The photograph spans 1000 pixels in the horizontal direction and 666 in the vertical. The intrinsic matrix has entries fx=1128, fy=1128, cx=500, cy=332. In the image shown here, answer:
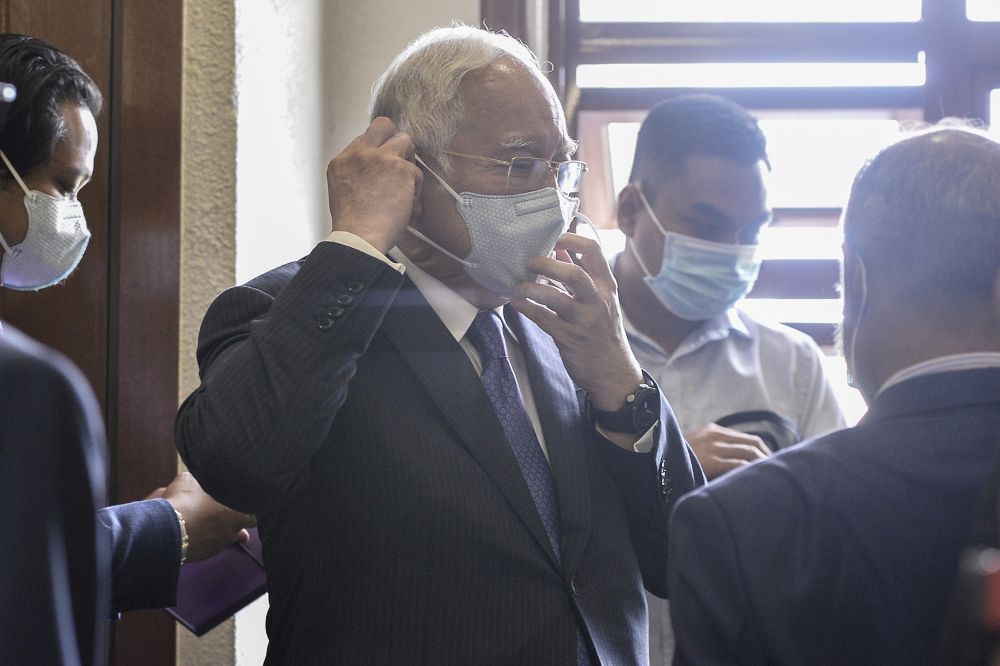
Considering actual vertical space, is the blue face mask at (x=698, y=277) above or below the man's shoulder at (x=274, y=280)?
below

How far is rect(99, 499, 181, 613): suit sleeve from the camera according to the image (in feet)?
5.20

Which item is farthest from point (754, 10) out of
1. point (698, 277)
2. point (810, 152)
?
point (698, 277)

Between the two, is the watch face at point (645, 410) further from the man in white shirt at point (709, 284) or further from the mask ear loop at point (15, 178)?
the mask ear loop at point (15, 178)

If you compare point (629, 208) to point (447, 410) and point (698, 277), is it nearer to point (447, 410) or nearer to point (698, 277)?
point (698, 277)

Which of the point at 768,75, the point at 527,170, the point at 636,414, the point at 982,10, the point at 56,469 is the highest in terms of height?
the point at 982,10

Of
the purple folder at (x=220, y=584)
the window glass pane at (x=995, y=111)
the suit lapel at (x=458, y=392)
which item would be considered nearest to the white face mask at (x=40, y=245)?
the purple folder at (x=220, y=584)

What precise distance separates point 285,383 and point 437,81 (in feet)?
1.86

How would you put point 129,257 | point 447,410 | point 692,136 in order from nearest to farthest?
1. point 447,410
2. point 129,257
3. point 692,136

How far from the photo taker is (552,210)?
163cm

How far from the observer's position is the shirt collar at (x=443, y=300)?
5.27 ft

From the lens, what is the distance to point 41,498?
2.54 ft

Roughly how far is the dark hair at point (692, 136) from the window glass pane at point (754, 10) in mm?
636

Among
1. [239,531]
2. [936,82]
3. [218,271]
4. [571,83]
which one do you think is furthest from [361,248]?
[936,82]

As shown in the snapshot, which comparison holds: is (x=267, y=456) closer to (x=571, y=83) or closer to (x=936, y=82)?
(x=571, y=83)
